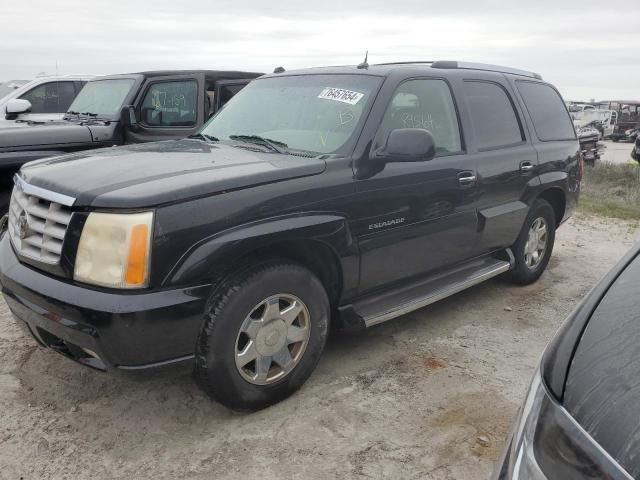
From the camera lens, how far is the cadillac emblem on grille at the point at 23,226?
113 inches

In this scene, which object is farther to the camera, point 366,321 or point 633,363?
point 366,321

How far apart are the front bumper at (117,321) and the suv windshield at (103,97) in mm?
4306

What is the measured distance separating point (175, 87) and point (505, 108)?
3753 millimetres


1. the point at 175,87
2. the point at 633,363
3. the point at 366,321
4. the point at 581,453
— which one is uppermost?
the point at 175,87

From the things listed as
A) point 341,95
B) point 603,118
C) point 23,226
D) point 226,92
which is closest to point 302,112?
point 341,95

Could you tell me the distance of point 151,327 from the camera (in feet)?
8.14

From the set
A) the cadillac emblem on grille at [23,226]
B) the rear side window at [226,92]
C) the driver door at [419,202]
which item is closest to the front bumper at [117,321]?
the cadillac emblem on grille at [23,226]

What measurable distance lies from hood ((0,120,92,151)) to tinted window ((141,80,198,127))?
742 millimetres

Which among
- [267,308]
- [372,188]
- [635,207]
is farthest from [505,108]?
[635,207]

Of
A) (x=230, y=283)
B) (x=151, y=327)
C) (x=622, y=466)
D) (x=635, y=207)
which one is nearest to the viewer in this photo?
(x=622, y=466)

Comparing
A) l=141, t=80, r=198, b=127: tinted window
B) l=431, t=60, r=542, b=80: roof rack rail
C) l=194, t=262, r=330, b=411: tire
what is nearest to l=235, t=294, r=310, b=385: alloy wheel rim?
l=194, t=262, r=330, b=411: tire

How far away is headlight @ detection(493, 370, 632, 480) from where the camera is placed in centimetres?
112

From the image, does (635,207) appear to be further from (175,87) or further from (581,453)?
(581,453)

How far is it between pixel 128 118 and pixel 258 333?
4.16m
